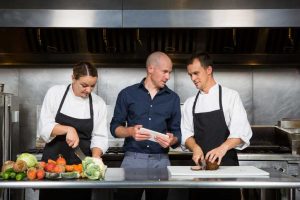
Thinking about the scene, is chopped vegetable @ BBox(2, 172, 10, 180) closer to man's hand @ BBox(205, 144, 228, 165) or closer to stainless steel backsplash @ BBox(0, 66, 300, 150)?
man's hand @ BBox(205, 144, 228, 165)

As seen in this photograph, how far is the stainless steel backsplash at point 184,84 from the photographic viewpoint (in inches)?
239

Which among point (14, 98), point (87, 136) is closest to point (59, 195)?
point (87, 136)

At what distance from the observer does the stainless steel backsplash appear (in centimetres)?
608

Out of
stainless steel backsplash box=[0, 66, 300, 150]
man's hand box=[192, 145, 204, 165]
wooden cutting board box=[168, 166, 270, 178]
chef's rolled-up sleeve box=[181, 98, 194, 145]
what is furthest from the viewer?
stainless steel backsplash box=[0, 66, 300, 150]

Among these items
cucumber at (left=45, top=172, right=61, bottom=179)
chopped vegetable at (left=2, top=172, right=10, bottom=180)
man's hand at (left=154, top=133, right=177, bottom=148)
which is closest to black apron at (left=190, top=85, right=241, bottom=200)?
man's hand at (left=154, top=133, right=177, bottom=148)

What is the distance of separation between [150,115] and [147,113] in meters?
0.03

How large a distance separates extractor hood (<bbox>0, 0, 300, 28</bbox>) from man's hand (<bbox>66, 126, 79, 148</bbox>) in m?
2.18

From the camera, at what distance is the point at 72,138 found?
3391mm

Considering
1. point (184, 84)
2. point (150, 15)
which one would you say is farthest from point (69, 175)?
point (184, 84)

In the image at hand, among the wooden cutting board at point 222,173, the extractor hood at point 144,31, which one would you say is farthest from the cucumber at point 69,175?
the extractor hood at point 144,31

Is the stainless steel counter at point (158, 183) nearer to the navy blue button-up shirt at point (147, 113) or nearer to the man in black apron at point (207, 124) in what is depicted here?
the man in black apron at point (207, 124)

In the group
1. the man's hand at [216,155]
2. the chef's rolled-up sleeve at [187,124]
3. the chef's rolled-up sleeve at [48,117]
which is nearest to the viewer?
the man's hand at [216,155]

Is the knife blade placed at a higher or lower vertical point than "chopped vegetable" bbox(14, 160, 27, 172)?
lower

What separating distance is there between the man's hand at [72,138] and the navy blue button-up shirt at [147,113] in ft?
1.66
